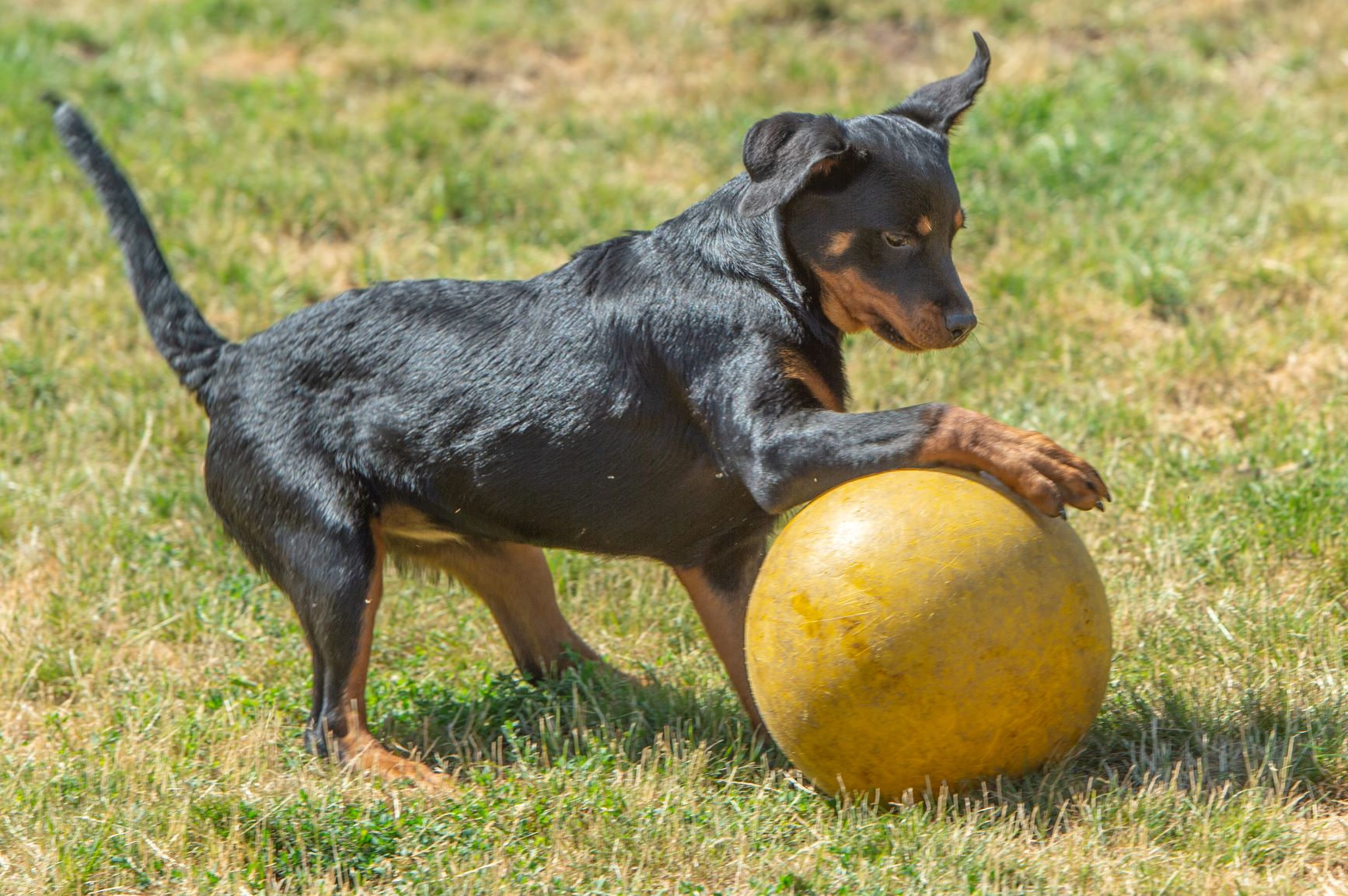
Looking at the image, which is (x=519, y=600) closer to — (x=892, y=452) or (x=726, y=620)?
(x=726, y=620)

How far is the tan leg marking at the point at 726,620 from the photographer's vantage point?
15.8 feet

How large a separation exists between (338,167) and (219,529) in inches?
135

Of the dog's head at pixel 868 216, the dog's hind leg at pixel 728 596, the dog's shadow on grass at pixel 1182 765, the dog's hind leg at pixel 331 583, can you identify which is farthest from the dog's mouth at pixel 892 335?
the dog's hind leg at pixel 331 583

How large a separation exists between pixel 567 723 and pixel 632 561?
1103mm

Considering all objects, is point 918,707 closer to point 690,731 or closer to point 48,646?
point 690,731

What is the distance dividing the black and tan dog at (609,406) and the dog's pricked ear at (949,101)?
0.01 meters

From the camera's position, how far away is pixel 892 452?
4039mm

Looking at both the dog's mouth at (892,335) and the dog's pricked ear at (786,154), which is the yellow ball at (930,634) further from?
the dog's pricked ear at (786,154)

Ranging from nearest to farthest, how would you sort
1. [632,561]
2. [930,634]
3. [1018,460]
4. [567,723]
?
[930,634] → [1018,460] → [567,723] → [632,561]

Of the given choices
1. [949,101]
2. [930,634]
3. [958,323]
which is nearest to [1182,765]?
[930,634]

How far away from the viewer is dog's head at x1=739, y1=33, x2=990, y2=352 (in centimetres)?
427

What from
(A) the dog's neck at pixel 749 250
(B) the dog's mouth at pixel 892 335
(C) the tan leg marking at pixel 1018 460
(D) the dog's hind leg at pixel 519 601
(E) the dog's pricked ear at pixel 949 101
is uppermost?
(E) the dog's pricked ear at pixel 949 101

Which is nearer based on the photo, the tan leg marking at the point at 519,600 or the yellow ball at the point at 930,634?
the yellow ball at the point at 930,634

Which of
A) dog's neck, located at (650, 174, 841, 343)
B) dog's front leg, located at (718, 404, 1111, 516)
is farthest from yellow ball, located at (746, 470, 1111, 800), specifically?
dog's neck, located at (650, 174, 841, 343)
